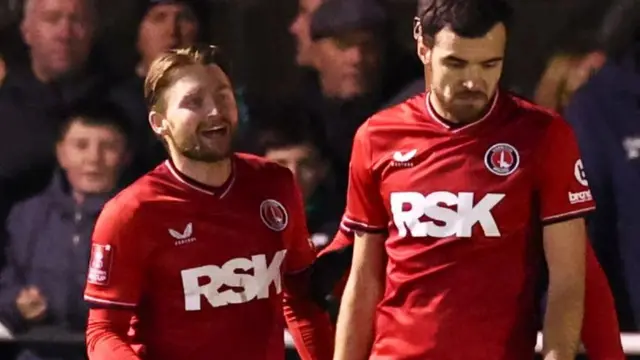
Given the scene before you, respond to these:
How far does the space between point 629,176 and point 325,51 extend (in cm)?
68

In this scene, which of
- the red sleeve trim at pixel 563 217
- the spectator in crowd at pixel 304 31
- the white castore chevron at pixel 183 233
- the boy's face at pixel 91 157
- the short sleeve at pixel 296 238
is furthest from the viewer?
the boy's face at pixel 91 157

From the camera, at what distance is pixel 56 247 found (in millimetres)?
2461

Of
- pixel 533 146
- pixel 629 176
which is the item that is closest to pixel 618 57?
pixel 629 176

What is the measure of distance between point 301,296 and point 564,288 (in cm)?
51

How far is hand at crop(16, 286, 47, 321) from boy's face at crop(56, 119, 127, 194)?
0.26 meters

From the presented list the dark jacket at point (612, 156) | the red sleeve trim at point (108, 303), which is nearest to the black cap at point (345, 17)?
the dark jacket at point (612, 156)

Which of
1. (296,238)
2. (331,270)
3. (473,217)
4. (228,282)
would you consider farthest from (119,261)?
(473,217)

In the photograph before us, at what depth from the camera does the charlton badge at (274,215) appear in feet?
5.64

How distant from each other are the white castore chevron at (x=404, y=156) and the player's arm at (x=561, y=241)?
0.58 feet

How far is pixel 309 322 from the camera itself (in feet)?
5.89

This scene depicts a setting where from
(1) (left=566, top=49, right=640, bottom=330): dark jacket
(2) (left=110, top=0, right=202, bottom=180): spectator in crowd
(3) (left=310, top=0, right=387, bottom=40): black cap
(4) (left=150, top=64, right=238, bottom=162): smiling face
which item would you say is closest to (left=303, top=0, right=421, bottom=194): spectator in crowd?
(3) (left=310, top=0, right=387, bottom=40): black cap

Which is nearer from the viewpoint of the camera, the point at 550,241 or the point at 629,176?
the point at 550,241

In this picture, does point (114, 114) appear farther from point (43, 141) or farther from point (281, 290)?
point (281, 290)

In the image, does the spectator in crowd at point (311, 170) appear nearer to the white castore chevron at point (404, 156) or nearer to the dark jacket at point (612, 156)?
the dark jacket at point (612, 156)
